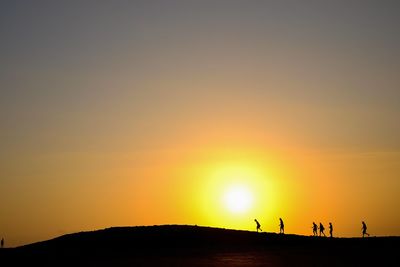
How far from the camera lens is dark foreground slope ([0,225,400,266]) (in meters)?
34.1

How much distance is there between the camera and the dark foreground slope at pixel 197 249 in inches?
1344

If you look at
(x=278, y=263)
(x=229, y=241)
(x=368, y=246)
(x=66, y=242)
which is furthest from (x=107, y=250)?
(x=368, y=246)

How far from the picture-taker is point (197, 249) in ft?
135

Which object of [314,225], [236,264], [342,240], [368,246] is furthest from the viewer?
[314,225]

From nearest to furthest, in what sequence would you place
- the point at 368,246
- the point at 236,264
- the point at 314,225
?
the point at 236,264 < the point at 368,246 < the point at 314,225

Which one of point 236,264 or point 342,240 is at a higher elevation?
point 342,240

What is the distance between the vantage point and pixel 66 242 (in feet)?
149

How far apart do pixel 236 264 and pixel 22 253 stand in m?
21.4

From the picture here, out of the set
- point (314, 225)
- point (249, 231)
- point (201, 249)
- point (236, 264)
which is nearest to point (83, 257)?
point (201, 249)

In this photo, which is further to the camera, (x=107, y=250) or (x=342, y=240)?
(x=342, y=240)

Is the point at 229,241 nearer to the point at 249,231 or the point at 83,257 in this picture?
the point at 249,231

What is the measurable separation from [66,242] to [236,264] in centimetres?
2069

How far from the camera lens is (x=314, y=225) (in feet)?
187

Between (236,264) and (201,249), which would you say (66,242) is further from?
(236,264)
